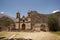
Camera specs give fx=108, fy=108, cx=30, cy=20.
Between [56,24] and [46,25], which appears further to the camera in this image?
[46,25]

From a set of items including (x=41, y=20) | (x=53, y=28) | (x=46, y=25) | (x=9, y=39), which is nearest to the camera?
(x=9, y=39)

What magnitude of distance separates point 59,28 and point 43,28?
6.95 meters

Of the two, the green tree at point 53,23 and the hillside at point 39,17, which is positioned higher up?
the hillside at point 39,17

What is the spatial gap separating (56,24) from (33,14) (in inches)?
1105

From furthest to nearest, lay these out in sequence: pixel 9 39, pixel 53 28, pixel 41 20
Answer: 1. pixel 41 20
2. pixel 53 28
3. pixel 9 39

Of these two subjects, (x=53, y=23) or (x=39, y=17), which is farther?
(x=39, y=17)

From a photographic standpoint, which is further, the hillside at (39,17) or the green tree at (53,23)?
the hillside at (39,17)

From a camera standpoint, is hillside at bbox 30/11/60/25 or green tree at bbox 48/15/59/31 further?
hillside at bbox 30/11/60/25

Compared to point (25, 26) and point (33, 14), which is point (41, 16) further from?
point (25, 26)

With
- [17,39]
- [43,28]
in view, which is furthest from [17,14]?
[17,39]

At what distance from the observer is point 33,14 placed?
237 ft

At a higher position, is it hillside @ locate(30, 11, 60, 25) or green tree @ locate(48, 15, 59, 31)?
hillside @ locate(30, 11, 60, 25)

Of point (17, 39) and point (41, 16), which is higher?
point (41, 16)

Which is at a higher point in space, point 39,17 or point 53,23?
point 39,17
